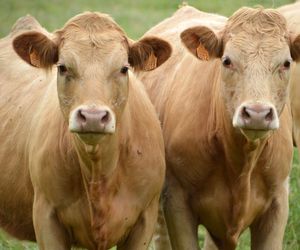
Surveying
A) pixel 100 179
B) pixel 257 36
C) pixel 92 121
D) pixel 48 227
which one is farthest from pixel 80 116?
pixel 257 36

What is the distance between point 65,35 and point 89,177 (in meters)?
0.97

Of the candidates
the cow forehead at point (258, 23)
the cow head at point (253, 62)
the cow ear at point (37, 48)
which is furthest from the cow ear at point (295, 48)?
the cow ear at point (37, 48)

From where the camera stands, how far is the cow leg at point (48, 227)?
850 cm

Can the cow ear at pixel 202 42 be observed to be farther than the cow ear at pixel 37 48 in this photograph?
Yes

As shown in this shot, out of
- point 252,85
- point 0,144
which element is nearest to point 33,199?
point 0,144

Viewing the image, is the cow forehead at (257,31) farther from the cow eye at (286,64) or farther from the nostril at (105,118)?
the nostril at (105,118)

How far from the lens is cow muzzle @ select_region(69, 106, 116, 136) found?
7594mm

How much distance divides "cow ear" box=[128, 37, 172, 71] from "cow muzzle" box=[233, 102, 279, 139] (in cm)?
83

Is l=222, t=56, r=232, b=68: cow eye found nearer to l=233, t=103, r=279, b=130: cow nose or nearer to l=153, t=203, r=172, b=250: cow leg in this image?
l=233, t=103, r=279, b=130: cow nose

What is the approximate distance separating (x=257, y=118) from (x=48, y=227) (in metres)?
1.73

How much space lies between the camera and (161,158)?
336 inches

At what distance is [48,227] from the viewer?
8500 millimetres

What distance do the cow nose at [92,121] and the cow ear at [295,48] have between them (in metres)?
1.52

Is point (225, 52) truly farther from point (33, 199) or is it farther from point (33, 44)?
point (33, 199)
